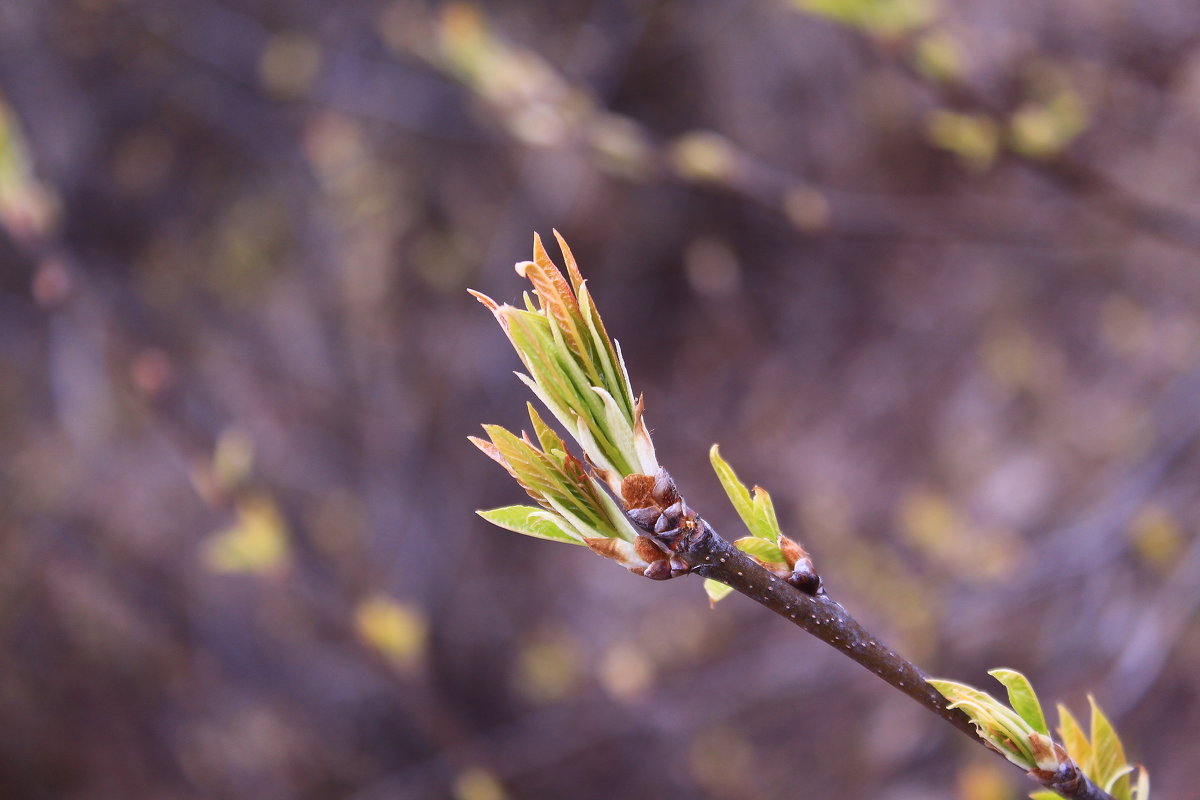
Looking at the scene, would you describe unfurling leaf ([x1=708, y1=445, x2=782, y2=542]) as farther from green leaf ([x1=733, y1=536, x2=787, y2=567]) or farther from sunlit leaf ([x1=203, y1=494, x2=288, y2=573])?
sunlit leaf ([x1=203, y1=494, x2=288, y2=573])

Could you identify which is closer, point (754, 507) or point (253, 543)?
point (754, 507)

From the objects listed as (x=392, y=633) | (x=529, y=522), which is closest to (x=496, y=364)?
(x=392, y=633)

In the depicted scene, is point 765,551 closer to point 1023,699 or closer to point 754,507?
point 754,507

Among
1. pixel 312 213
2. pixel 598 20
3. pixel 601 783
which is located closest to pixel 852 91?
pixel 598 20


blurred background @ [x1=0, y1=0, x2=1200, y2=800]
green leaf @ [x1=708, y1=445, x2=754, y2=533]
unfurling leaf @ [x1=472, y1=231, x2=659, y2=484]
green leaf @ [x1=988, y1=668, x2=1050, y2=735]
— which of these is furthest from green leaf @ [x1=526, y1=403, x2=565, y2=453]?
blurred background @ [x1=0, y1=0, x2=1200, y2=800]

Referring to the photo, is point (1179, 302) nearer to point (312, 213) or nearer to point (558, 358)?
point (558, 358)
